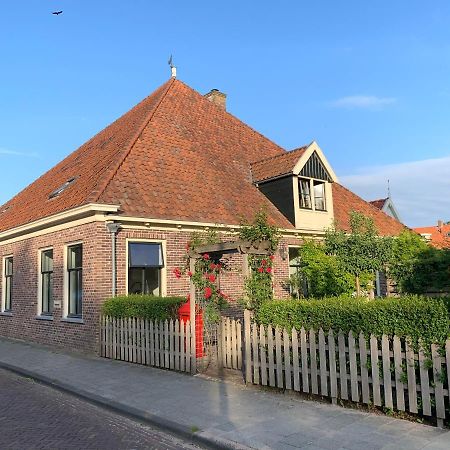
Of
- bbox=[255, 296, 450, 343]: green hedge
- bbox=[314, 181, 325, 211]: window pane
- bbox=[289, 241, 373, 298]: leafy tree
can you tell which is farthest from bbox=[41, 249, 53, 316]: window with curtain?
bbox=[314, 181, 325, 211]: window pane

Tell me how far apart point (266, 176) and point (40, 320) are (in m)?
9.04

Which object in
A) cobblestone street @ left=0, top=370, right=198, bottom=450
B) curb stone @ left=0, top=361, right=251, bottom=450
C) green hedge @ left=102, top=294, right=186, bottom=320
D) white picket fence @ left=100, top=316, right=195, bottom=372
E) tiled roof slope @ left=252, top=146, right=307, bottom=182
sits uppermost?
tiled roof slope @ left=252, top=146, right=307, bottom=182

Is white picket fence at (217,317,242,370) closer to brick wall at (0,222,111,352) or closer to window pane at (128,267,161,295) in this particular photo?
brick wall at (0,222,111,352)

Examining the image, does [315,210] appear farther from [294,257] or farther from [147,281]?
[147,281]

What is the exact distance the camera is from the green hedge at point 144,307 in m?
9.77

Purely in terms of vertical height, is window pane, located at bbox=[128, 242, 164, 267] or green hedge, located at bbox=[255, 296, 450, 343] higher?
window pane, located at bbox=[128, 242, 164, 267]

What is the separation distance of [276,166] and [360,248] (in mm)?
4553

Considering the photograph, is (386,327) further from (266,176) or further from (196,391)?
(266,176)

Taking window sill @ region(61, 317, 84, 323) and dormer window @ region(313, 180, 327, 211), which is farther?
dormer window @ region(313, 180, 327, 211)

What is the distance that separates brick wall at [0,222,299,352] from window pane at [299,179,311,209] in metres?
1.52

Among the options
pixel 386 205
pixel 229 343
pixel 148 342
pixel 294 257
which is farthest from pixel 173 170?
pixel 386 205

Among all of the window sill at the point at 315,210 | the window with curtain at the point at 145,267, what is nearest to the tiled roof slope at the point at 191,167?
the window sill at the point at 315,210

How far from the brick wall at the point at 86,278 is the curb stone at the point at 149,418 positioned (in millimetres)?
2782

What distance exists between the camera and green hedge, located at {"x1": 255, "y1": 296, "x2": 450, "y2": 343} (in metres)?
5.52
